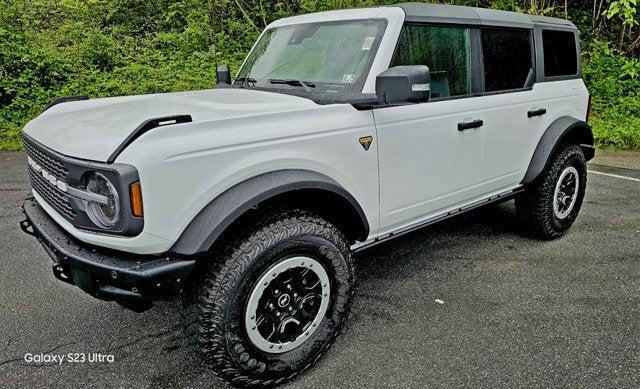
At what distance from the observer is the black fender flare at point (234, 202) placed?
7.16ft

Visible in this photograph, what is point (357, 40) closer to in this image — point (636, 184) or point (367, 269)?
point (367, 269)

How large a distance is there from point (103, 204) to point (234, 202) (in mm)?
A: 547

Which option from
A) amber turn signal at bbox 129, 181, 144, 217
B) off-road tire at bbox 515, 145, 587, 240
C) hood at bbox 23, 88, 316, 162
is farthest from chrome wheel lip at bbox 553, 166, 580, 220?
amber turn signal at bbox 129, 181, 144, 217

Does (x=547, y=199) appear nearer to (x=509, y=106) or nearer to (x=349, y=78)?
(x=509, y=106)

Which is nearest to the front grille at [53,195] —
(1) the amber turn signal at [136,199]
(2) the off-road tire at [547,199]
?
(1) the amber turn signal at [136,199]

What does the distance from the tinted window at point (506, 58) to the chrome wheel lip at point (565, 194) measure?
2.97ft

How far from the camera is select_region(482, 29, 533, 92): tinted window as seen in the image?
3633 mm

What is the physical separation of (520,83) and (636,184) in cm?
312

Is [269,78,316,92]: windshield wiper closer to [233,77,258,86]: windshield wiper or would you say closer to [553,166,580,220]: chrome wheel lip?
[233,77,258,86]: windshield wiper

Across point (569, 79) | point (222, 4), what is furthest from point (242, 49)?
point (569, 79)

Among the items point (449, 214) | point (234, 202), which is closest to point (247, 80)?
point (234, 202)

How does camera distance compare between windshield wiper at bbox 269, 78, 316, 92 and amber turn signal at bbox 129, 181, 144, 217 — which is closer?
amber turn signal at bbox 129, 181, 144, 217

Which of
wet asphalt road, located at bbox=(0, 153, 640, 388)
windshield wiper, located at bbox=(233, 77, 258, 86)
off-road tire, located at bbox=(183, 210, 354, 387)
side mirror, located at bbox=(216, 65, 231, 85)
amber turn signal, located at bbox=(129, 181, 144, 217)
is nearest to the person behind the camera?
amber turn signal, located at bbox=(129, 181, 144, 217)

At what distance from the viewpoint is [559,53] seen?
4289 mm
